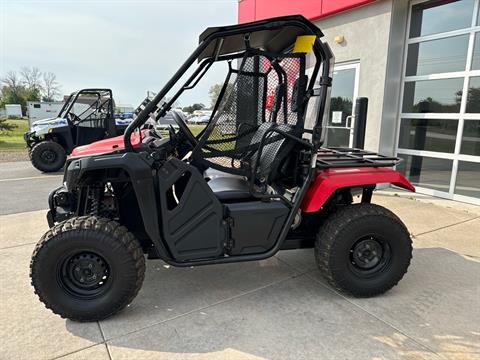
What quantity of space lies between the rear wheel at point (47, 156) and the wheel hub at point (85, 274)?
6873 mm

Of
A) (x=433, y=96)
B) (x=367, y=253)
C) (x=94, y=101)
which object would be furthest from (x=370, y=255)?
(x=94, y=101)

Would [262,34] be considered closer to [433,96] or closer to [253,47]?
[253,47]

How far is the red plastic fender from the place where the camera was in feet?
8.66

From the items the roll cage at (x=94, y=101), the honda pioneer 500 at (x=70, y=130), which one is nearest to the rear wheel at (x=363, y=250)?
the honda pioneer 500 at (x=70, y=130)

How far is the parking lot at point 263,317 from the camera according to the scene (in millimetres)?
2203

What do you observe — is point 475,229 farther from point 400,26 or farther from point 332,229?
point 400,26

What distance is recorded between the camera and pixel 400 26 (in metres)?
5.88

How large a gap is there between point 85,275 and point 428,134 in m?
5.60

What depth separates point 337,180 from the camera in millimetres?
2670

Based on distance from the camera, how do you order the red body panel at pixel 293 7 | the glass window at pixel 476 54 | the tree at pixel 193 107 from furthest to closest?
the red body panel at pixel 293 7 < the glass window at pixel 476 54 < the tree at pixel 193 107

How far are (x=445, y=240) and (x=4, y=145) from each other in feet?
53.4

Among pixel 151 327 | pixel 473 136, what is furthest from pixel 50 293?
pixel 473 136

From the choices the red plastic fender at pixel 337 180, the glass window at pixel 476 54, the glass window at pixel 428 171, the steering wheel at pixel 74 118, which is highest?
the glass window at pixel 476 54

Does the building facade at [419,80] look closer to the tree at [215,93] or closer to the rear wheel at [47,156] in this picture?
the tree at [215,93]
